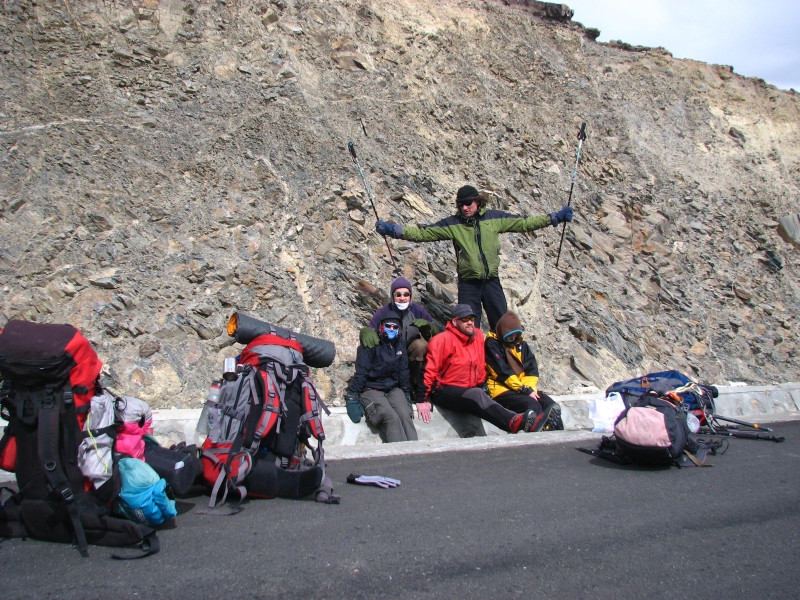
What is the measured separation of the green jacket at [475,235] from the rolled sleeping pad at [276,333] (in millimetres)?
3830

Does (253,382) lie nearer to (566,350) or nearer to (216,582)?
(216,582)

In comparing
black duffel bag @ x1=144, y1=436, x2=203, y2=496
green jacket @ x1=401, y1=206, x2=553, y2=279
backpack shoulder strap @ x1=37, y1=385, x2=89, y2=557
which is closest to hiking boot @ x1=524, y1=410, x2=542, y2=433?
green jacket @ x1=401, y1=206, x2=553, y2=279

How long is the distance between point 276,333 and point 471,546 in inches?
88.1

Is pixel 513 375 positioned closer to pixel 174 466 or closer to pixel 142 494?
pixel 174 466

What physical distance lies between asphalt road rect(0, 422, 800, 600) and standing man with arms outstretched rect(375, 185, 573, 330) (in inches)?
143

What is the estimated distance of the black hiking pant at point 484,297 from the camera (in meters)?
8.41

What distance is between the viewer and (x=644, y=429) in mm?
5410

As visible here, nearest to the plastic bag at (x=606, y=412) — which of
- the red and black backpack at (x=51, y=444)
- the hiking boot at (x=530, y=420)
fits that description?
the hiking boot at (x=530, y=420)

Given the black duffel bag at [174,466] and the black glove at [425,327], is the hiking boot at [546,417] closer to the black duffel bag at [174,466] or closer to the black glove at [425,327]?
the black glove at [425,327]

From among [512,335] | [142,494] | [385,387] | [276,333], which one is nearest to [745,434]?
[512,335]

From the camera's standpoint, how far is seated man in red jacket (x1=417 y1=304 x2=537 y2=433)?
704 centimetres

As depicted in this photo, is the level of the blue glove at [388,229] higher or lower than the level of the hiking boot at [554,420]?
higher

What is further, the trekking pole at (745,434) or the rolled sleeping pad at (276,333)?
the trekking pole at (745,434)

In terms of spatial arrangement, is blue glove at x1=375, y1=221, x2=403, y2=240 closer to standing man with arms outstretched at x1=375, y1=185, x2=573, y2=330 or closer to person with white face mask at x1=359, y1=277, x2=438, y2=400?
standing man with arms outstretched at x1=375, y1=185, x2=573, y2=330
